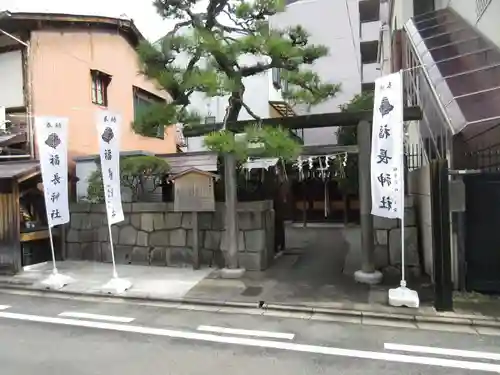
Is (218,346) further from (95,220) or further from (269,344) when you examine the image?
(95,220)

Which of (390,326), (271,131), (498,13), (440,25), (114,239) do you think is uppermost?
(440,25)

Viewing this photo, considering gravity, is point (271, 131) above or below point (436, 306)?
above

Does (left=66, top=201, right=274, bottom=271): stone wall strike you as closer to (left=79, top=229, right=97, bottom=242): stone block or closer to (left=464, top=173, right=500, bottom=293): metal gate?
(left=79, top=229, right=97, bottom=242): stone block

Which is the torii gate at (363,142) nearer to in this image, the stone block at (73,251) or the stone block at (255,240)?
the stone block at (255,240)

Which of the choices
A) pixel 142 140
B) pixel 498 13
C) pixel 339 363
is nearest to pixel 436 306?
pixel 339 363

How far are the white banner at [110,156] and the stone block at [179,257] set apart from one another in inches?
86.0

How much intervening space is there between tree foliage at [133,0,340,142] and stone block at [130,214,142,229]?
9.65ft

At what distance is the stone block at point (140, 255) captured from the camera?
11.9 meters

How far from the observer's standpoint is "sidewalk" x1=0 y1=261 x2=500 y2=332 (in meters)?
7.04

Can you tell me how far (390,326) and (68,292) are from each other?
6.70 meters

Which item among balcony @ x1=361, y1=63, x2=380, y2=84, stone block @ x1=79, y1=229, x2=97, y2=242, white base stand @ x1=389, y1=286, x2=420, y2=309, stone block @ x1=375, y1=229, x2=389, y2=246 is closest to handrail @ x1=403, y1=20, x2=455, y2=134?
white base stand @ x1=389, y1=286, x2=420, y2=309

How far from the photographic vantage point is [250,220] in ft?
35.5

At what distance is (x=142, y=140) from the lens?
17969mm

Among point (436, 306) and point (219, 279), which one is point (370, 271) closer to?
point (436, 306)
